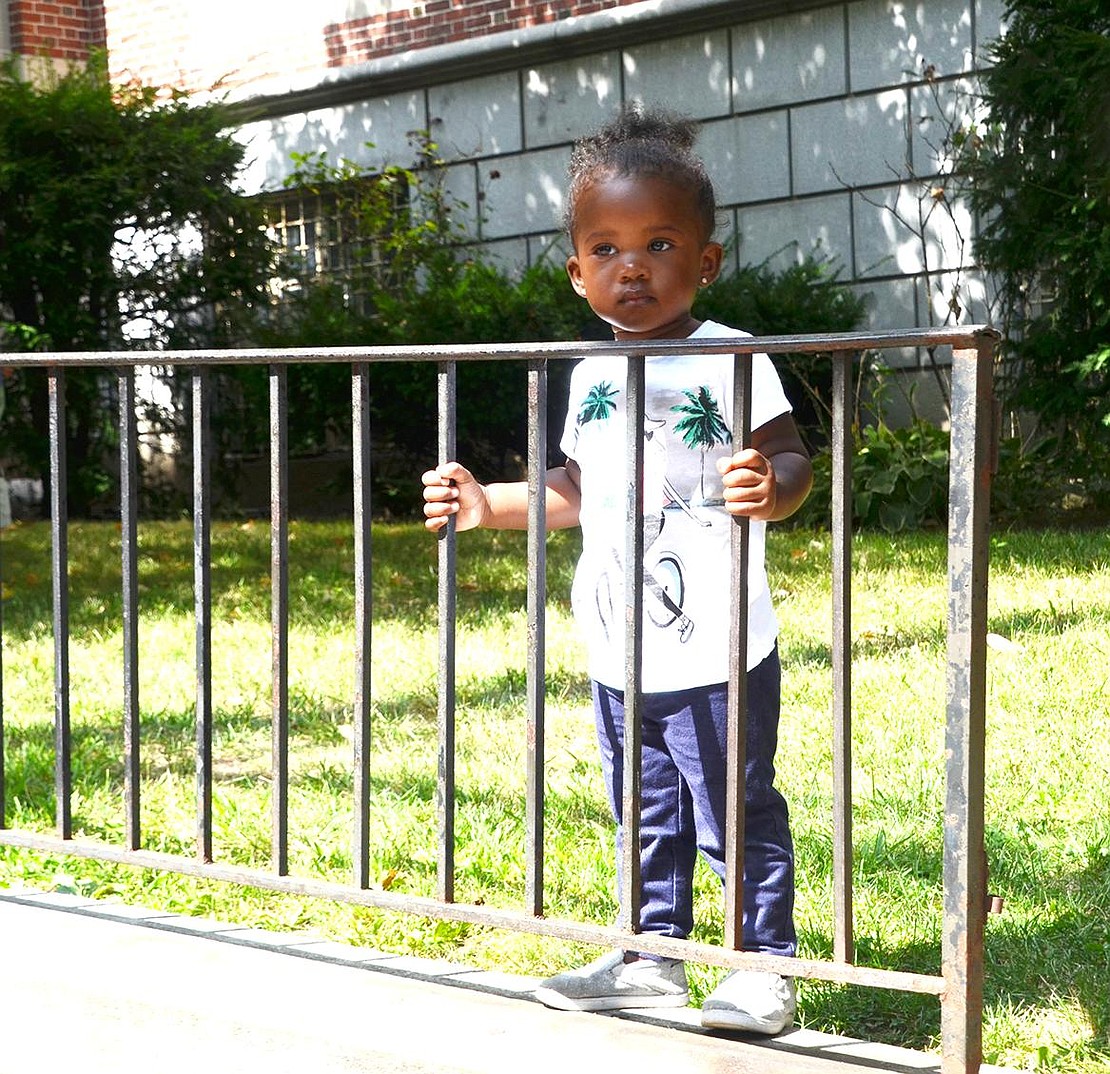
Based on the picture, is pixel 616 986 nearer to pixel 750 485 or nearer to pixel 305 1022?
pixel 305 1022

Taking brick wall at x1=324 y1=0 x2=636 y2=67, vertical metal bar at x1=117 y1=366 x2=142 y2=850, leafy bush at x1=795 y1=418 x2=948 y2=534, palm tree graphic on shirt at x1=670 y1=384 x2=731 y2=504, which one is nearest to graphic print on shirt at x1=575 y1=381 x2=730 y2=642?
palm tree graphic on shirt at x1=670 y1=384 x2=731 y2=504

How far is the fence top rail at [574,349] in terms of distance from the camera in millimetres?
2268

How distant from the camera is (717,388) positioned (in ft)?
8.68

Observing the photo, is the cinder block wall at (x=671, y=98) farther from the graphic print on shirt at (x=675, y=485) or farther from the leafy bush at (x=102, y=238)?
the graphic print on shirt at (x=675, y=485)

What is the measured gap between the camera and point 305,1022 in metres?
2.65

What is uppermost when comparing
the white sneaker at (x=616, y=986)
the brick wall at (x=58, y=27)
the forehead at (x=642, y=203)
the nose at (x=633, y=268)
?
the brick wall at (x=58, y=27)

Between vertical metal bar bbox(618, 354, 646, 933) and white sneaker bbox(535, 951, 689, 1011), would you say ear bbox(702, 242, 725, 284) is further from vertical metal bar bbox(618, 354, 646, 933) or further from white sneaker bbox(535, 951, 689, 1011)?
white sneaker bbox(535, 951, 689, 1011)

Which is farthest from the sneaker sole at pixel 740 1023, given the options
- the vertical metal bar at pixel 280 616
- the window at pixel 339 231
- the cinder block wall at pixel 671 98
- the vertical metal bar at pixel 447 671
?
the window at pixel 339 231

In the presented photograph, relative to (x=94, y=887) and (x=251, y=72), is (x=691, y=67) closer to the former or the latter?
(x=251, y=72)

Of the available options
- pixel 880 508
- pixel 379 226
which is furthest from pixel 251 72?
pixel 880 508

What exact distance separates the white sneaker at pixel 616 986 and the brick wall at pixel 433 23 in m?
10.3

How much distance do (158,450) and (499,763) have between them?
845cm

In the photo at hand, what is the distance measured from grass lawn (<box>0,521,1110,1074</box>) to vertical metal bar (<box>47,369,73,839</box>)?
0.32 metres

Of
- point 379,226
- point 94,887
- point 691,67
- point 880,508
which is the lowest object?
point 94,887
